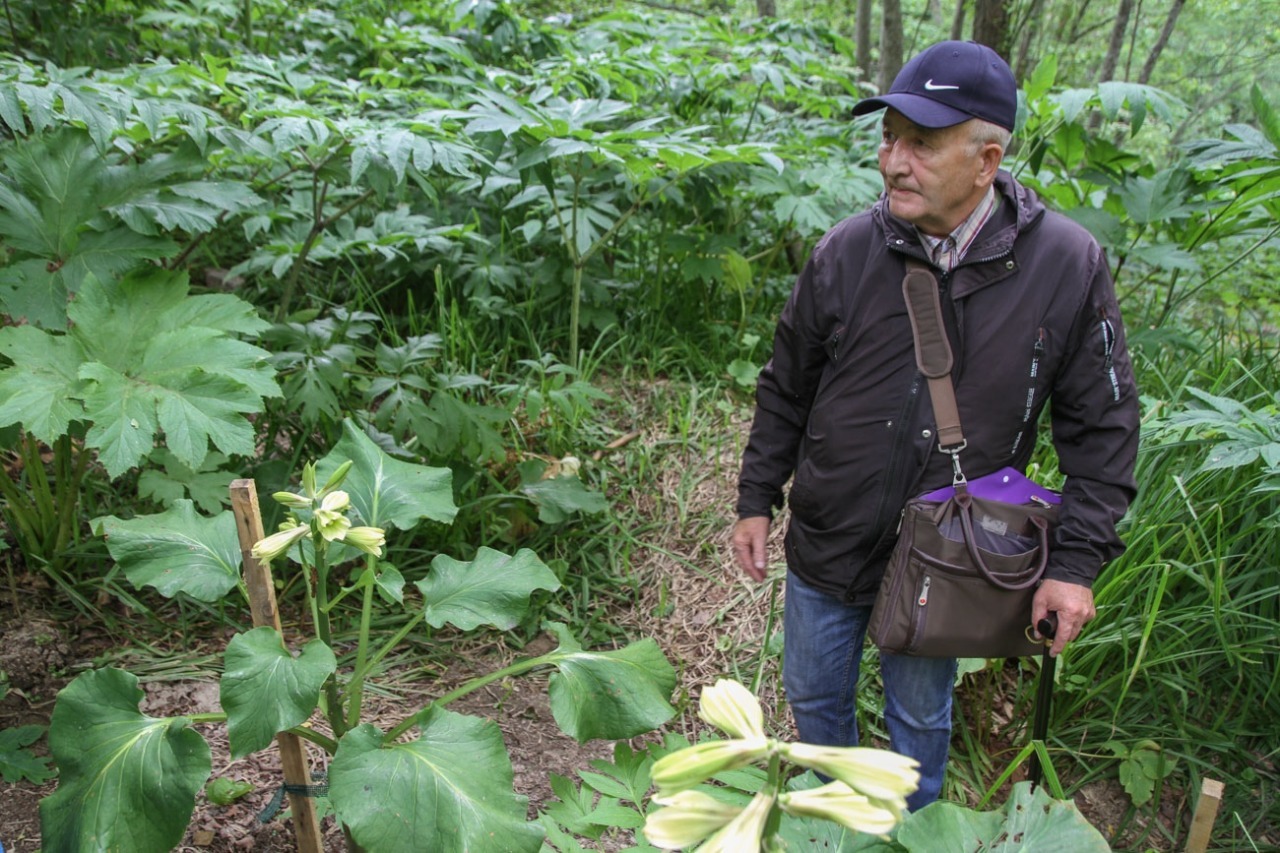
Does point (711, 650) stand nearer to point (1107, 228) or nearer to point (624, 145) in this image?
point (624, 145)

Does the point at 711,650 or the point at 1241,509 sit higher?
the point at 1241,509

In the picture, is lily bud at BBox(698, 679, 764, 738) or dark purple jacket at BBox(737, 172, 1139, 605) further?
dark purple jacket at BBox(737, 172, 1139, 605)

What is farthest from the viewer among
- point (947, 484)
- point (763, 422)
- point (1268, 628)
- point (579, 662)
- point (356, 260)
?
point (356, 260)

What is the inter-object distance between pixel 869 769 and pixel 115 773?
144 cm

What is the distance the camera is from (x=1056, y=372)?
77.3 inches

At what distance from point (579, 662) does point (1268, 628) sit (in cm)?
225

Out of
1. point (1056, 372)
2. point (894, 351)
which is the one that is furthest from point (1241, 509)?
point (894, 351)

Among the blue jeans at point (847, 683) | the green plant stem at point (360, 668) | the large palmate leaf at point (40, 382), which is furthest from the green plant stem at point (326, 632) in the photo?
the blue jeans at point (847, 683)

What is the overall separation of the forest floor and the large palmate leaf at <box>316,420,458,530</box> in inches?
31.9

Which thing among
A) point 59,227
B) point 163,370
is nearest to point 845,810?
point 163,370

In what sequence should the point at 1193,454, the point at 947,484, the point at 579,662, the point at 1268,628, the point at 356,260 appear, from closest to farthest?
the point at 579,662, the point at 947,484, the point at 1268,628, the point at 1193,454, the point at 356,260

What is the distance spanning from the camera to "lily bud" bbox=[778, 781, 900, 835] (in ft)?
2.38

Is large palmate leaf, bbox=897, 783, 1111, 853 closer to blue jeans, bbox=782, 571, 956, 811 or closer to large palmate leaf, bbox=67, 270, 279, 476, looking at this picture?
blue jeans, bbox=782, 571, 956, 811

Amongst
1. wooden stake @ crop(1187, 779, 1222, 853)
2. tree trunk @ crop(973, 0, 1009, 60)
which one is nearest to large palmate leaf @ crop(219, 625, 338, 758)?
wooden stake @ crop(1187, 779, 1222, 853)
